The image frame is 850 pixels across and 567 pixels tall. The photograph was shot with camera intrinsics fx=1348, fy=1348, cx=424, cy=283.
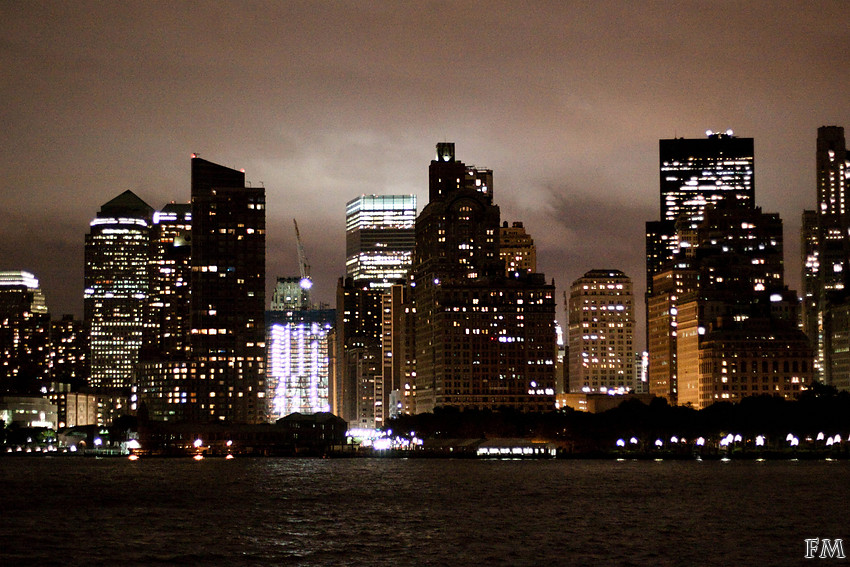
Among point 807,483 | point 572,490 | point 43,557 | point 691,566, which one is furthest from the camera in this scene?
point 807,483

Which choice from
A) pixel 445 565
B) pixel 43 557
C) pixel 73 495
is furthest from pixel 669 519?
pixel 73 495

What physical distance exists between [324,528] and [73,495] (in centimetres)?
6294

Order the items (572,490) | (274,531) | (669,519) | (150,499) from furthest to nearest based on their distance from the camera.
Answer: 1. (572,490)
2. (150,499)
3. (669,519)
4. (274,531)

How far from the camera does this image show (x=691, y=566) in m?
104

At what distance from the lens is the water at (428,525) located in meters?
111

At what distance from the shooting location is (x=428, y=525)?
138 m

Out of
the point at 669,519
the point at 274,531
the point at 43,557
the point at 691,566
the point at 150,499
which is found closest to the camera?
the point at 691,566

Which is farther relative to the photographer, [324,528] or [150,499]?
[150,499]

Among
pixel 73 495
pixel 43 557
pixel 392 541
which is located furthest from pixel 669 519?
pixel 73 495

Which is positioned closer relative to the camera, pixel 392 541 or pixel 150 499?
pixel 392 541

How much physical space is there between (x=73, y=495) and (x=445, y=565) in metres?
94.8

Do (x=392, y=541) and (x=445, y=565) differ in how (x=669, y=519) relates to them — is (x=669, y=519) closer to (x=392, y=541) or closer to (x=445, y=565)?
(x=392, y=541)

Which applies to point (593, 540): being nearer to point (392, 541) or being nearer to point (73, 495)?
point (392, 541)

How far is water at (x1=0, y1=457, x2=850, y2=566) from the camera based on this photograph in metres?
111
